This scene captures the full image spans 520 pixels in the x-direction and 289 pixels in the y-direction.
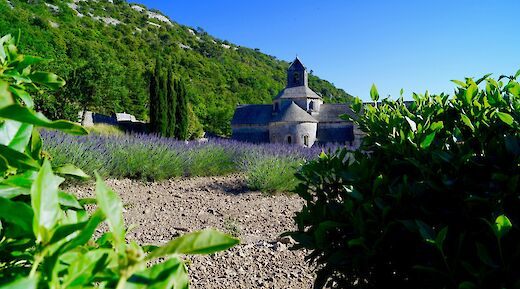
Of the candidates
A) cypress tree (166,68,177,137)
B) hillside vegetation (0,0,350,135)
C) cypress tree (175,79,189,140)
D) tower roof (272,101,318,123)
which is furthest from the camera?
tower roof (272,101,318,123)

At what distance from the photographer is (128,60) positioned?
47625 millimetres

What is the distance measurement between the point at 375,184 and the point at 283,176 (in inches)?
249

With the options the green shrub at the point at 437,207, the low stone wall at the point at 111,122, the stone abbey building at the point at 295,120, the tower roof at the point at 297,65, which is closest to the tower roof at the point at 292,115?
the stone abbey building at the point at 295,120

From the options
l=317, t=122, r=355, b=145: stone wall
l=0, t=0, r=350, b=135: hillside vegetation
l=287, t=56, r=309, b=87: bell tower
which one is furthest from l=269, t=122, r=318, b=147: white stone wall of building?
l=0, t=0, r=350, b=135: hillside vegetation

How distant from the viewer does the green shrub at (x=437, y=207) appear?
1.08 meters

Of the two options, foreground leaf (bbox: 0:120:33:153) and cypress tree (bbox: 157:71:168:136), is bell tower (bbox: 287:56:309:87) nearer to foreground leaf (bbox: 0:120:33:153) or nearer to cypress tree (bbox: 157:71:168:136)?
cypress tree (bbox: 157:71:168:136)

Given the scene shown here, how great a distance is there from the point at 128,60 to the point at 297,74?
23879 mm

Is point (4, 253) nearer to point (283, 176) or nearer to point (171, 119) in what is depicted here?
point (283, 176)

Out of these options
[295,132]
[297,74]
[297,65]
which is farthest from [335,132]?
[297,65]

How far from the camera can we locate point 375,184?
1394 millimetres

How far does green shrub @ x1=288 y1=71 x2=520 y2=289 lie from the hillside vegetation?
17.2 m

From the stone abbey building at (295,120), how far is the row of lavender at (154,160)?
63.7 ft

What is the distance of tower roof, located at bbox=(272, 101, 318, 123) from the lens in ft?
95.2

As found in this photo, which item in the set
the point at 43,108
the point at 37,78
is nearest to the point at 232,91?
the point at 43,108
